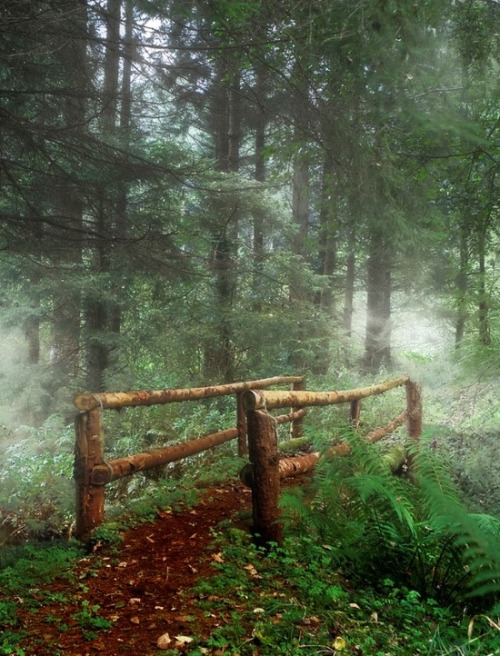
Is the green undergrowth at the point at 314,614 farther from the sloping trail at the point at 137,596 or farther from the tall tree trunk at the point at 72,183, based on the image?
the tall tree trunk at the point at 72,183

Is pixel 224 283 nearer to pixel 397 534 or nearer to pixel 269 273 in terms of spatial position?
pixel 269 273

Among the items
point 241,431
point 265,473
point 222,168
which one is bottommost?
point 241,431

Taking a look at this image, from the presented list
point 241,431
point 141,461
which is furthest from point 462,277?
point 141,461

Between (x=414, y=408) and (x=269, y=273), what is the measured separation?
17.8ft

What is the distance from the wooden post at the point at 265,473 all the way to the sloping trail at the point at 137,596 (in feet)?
1.67

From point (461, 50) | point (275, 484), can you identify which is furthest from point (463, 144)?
point (275, 484)

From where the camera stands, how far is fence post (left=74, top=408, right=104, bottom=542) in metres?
4.43

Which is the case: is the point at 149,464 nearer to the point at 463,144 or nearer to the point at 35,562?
the point at 35,562

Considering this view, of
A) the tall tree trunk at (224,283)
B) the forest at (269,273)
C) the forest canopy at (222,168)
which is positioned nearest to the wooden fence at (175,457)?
the forest at (269,273)

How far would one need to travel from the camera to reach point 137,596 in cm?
328

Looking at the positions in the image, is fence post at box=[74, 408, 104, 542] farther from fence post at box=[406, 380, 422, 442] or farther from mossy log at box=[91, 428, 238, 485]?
fence post at box=[406, 380, 422, 442]

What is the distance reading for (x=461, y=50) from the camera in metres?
6.55

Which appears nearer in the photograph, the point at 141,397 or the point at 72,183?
the point at 141,397

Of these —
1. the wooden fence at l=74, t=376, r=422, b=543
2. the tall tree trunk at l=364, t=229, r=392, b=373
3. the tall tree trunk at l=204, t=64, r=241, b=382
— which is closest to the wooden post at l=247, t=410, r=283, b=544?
the wooden fence at l=74, t=376, r=422, b=543
